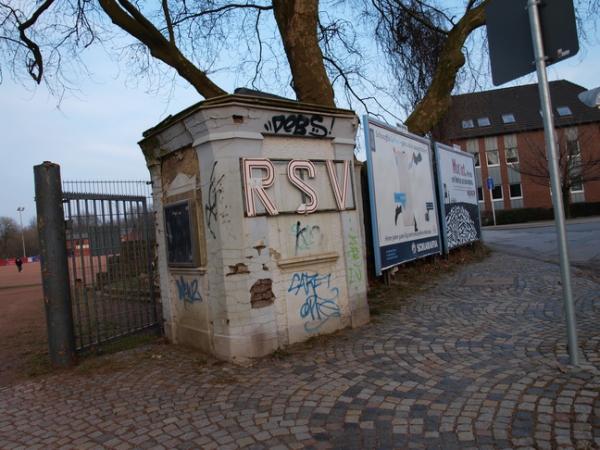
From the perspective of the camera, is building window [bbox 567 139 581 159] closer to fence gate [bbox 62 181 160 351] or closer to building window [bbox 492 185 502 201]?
building window [bbox 492 185 502 201]

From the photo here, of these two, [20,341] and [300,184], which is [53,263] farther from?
[300,184]

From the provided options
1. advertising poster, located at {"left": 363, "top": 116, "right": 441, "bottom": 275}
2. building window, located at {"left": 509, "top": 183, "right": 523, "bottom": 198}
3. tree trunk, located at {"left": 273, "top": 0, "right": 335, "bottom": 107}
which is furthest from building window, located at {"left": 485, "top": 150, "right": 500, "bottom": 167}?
tree trunk, located at {"left": 273, "top": 0, "right": 335, "bottom": 107}

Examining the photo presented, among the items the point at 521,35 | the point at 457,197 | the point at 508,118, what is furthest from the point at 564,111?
the point at 521,35

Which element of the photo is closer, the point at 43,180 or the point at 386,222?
the point at 43,180

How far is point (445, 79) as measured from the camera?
34.6ft

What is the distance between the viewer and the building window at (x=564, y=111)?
39.7 m

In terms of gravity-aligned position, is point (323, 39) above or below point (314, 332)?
above

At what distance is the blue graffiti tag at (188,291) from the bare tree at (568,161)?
1256 inches

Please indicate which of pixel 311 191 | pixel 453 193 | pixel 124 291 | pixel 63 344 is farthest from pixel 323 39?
pixel 63 344

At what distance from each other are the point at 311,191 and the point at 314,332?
1.67 meters

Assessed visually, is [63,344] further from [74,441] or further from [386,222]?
[386,222]

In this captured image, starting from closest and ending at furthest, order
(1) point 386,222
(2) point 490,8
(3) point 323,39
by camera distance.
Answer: (2) point 490,8
(1) point 386,222
(3) point 323,39

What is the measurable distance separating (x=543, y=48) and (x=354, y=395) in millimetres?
3287

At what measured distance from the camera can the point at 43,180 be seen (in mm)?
5094
